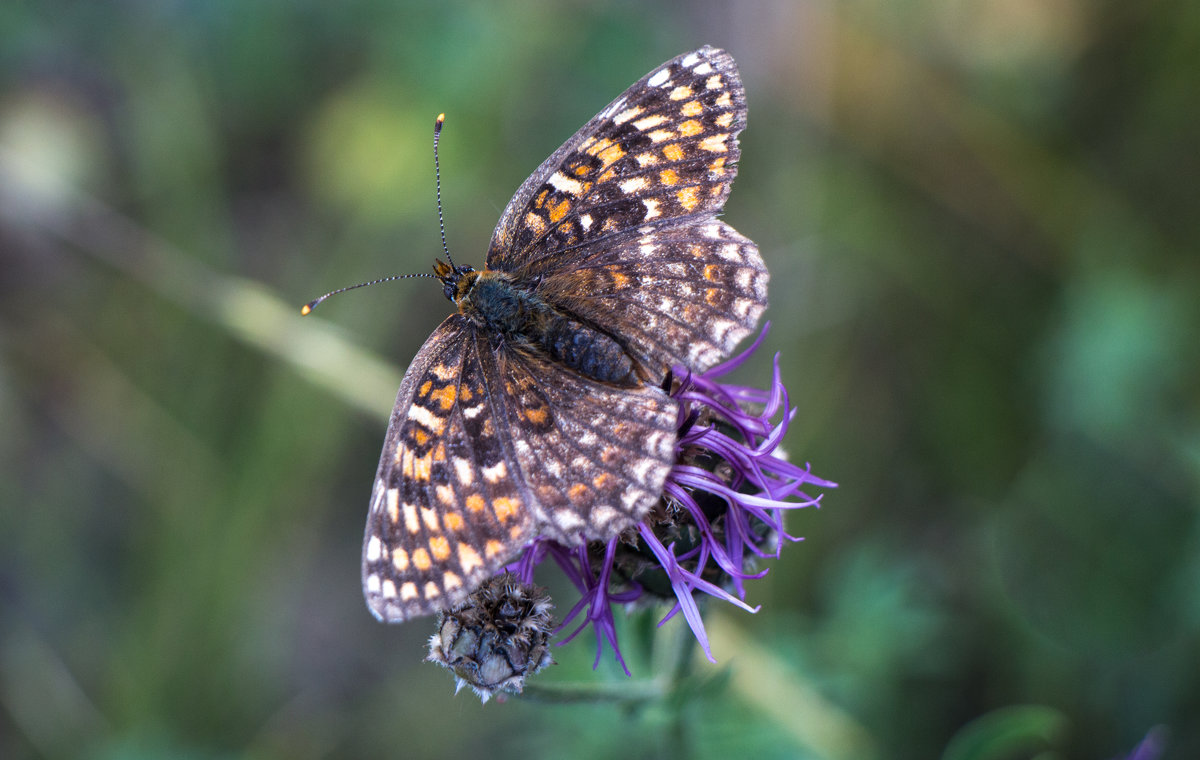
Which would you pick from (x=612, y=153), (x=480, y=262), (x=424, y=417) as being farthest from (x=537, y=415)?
(x=480, y=262)

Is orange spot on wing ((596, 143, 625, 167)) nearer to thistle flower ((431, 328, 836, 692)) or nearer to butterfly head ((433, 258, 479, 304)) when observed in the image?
butterfly head ((433, 258, 479, 304))

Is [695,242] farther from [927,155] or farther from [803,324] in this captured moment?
[927,155]

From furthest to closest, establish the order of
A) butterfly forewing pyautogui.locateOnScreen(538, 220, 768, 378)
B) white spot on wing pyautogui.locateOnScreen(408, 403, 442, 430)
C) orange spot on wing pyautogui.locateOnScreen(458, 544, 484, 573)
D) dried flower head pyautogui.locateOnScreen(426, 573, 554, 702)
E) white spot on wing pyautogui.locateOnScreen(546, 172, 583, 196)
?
1. white spot on wing pyautogui.locateOnScreen(546, 172, 583, 196)
2. butterfly forewing pyautogui.locateOnScreen(538, 220, 768, 378)
3. white spot on wing pyautogui.locateOnScreen(408, 403, 442, 430)
4. dried flower head pyautogui.locateOnScreen(426, 573, 554, 702)
5. orange spot on wing pyautogui.locateOnScreen(458, 544, 484, 573)

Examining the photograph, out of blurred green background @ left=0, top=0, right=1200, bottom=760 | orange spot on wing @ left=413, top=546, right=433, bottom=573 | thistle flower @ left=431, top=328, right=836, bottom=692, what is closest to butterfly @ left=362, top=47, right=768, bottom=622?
orange spot on wing @ left=413, top=546, right=433, bottom=573

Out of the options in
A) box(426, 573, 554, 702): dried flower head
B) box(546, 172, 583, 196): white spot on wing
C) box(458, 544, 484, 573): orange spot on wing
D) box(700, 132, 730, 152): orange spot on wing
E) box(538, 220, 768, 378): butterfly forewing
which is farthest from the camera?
box(546, 172, 583, 196): white spot on wing

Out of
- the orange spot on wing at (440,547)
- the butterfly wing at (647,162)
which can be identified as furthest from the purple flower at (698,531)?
the butterfly wing at (647,162)

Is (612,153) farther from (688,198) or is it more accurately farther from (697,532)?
(697,532)
